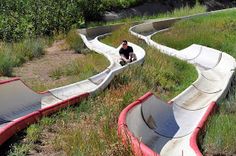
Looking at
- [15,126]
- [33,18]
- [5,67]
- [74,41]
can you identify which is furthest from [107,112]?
[33,18]

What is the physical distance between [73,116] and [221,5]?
31.3 metres

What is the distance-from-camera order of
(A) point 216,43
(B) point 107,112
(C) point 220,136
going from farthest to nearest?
(A) point 216,43, (B) point 107,112, (C) point 220,136

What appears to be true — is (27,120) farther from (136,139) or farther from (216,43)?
(216,43)

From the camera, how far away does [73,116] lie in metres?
7.95

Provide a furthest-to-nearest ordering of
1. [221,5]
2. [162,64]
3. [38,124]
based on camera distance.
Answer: [221,5], [162,64], [38,124]

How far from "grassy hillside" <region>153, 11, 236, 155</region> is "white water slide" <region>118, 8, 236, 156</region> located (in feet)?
0.69

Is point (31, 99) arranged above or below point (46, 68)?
above

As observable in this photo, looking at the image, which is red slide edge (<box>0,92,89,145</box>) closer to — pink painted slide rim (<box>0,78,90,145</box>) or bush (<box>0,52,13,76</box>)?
pink painted slide rim (<box>0,78,90,145</box>)

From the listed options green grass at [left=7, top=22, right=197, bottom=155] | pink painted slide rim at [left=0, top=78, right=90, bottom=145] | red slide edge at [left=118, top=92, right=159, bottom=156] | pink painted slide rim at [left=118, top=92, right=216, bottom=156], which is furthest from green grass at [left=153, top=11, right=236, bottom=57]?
red slide edge at [left=118, top=92, right=159, bottom=156]

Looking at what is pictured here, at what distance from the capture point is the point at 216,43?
16.8m

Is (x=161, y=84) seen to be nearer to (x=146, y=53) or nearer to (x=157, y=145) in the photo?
(x=146, y=53)

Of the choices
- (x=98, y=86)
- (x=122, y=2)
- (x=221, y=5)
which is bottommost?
(x=221, y=5)

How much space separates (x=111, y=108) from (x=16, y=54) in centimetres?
664

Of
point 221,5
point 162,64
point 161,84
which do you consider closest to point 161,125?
point 161,84
